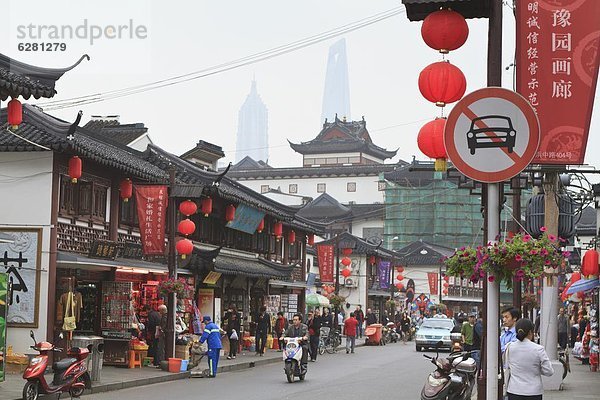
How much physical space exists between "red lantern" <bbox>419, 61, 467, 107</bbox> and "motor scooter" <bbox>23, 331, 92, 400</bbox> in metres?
10.4

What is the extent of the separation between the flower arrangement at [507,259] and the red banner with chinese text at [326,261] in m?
44.7

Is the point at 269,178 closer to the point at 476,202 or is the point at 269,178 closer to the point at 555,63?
the point at 476,202

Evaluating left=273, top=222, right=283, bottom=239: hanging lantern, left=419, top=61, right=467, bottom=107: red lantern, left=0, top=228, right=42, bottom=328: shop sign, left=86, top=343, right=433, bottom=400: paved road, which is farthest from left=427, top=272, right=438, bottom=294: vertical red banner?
left=419, top=61, right=467, bottom=107: red lantern

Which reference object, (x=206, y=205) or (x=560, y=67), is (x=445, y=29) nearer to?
(x=560, y=67)

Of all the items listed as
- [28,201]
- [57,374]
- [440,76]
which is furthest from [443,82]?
[28,201]

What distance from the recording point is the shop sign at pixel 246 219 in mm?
38062

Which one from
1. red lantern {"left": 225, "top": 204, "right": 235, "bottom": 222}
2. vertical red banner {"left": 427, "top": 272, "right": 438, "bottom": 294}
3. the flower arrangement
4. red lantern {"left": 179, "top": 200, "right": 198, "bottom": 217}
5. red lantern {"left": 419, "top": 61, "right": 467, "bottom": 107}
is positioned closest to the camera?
the flower arrangement

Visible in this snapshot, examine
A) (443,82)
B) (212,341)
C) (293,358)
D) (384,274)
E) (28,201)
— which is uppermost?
(443,82)

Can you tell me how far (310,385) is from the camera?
941 inches

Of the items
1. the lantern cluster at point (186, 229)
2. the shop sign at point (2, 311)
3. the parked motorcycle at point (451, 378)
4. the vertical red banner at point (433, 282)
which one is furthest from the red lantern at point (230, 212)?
the vertical red banner at point (433, 282)

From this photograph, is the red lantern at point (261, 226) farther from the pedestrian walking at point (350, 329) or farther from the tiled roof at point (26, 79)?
the tiled roof at point (26, 79)

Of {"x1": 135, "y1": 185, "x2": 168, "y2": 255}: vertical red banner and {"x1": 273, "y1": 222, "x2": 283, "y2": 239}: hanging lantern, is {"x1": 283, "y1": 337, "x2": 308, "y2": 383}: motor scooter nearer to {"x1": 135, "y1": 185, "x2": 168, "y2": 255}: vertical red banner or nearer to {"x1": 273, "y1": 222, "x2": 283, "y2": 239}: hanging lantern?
{"x1": 135, "y1": 185, "x2": 168, "y2": 255}: vertical red banner

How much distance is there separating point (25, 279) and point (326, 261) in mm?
29930

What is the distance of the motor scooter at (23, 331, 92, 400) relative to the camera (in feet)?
59.3
